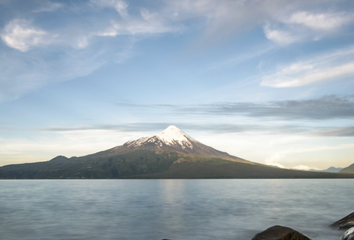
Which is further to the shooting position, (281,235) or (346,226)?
(346,226)

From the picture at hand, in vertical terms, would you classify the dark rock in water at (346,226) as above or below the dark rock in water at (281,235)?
below

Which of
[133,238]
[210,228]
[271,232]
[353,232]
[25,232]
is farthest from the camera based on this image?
[210,228]

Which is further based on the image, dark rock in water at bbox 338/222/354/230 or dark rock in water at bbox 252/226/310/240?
dark rock in water at bbox 338/222/354/230

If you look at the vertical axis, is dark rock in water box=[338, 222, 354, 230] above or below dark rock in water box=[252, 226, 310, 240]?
below

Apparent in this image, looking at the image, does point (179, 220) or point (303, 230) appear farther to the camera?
point (179, 220)

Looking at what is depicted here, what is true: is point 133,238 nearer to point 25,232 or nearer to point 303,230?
point 25,232

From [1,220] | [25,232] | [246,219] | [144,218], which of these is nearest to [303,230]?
[246,219]

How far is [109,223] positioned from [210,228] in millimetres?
15092

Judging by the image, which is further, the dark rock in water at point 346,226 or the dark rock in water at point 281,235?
the dark rock in water at point 346,226

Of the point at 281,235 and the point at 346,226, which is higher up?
the point at 281,235

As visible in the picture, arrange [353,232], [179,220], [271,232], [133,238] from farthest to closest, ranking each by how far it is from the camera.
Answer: [179,220] < [133,238] < [271,232] < [353,232]

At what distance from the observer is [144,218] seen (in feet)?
153

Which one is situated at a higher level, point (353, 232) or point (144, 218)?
point (353, 232)

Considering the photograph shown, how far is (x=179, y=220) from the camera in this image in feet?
145
